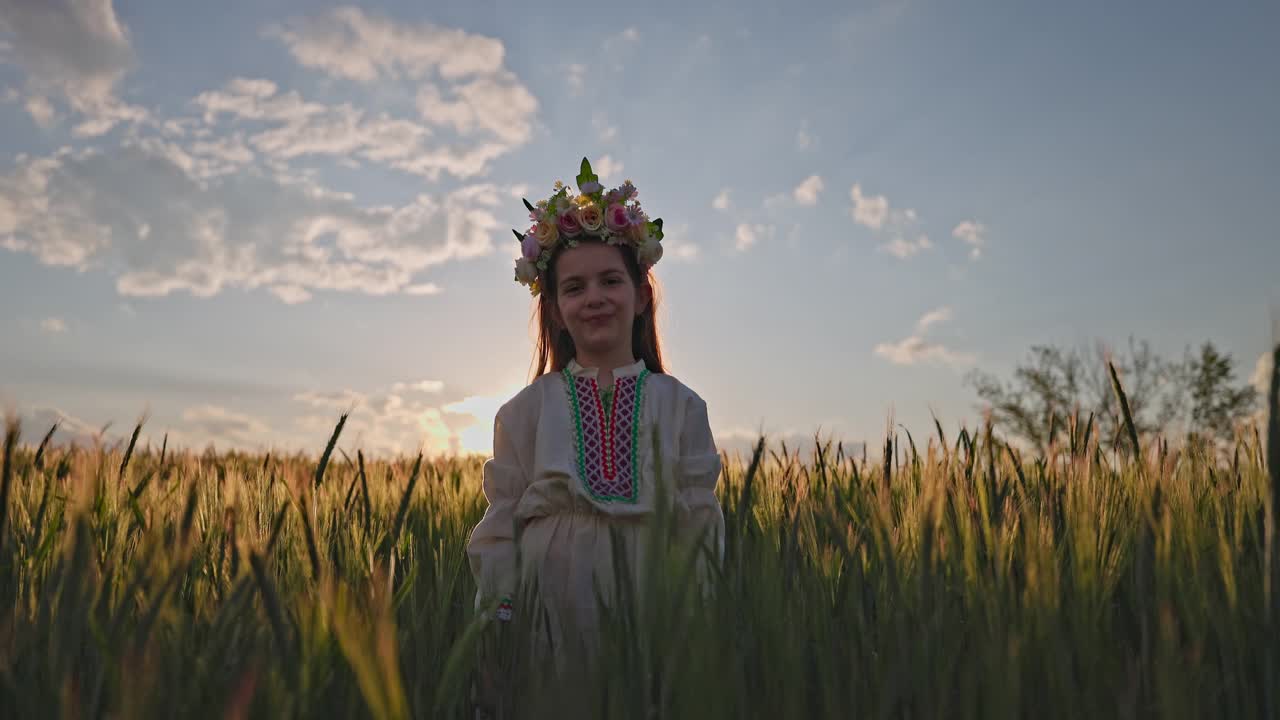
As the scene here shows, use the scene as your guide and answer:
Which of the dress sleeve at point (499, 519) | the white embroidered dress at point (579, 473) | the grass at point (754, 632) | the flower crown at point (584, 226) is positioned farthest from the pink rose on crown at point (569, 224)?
the grass at point (754, 632)

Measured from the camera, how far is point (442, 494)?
4059 millimetres

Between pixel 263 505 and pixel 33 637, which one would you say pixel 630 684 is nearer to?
pixel 33 637

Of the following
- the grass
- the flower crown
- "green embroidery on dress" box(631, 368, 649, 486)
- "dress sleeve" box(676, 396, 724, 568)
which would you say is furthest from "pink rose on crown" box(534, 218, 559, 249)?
the grass

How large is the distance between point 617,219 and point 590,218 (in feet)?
0.34

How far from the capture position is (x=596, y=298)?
3102 millimetres

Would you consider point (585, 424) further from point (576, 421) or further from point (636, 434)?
point (636, 434)

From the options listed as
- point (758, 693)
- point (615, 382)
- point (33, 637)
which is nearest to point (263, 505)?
point (33, 637)

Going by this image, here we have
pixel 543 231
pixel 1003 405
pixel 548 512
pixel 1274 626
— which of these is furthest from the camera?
pixel 1003 405

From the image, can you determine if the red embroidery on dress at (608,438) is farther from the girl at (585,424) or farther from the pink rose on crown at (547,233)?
the pink rose on crown at (547,233)

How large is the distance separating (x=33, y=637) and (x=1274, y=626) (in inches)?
70.2

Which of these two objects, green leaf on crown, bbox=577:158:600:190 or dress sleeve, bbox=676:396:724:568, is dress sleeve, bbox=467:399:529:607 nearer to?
dress sleeve, bbox=676:396:724:568

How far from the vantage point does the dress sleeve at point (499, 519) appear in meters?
2.64

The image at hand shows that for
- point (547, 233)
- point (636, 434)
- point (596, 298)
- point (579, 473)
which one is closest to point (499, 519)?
point (579, 473)

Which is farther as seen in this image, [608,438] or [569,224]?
[569,224]
